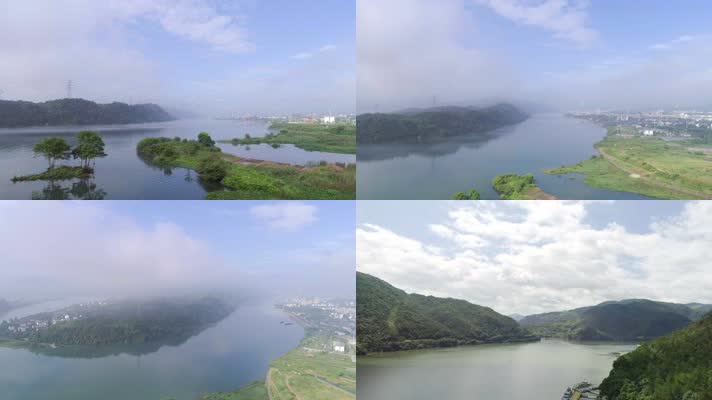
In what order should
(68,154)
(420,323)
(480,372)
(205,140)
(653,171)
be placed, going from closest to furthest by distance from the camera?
1. (68,154)
2. (205,140)
3. (653,171)
4. (480,372)
5. (420,323)

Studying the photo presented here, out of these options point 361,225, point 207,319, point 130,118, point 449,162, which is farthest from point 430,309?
point 130,118

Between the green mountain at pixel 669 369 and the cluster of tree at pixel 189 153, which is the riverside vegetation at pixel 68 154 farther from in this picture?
the green mountain at pixel 669 369

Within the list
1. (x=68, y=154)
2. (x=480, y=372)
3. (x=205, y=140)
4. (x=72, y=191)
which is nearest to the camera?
(x=72, y=191)

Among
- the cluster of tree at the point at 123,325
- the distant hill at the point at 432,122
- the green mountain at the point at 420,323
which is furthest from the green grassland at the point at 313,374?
the distant hill at the point at 432,122

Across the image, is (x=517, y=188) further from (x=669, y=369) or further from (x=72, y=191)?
(x=72, y=191)

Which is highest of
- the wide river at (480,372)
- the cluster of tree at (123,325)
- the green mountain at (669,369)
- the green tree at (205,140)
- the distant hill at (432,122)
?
the distant hill at (432,122)

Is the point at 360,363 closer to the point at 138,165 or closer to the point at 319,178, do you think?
the point at 319,178

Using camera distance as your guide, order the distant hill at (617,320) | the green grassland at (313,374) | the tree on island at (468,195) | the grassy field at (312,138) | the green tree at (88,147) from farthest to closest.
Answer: the distant hill at (617,320) → the green grassland at (313,374) → the grassy field at (312,138) → the tree on island at (468,195) → the green tree at (88,147)

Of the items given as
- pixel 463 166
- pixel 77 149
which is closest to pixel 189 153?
pixel 77 149
